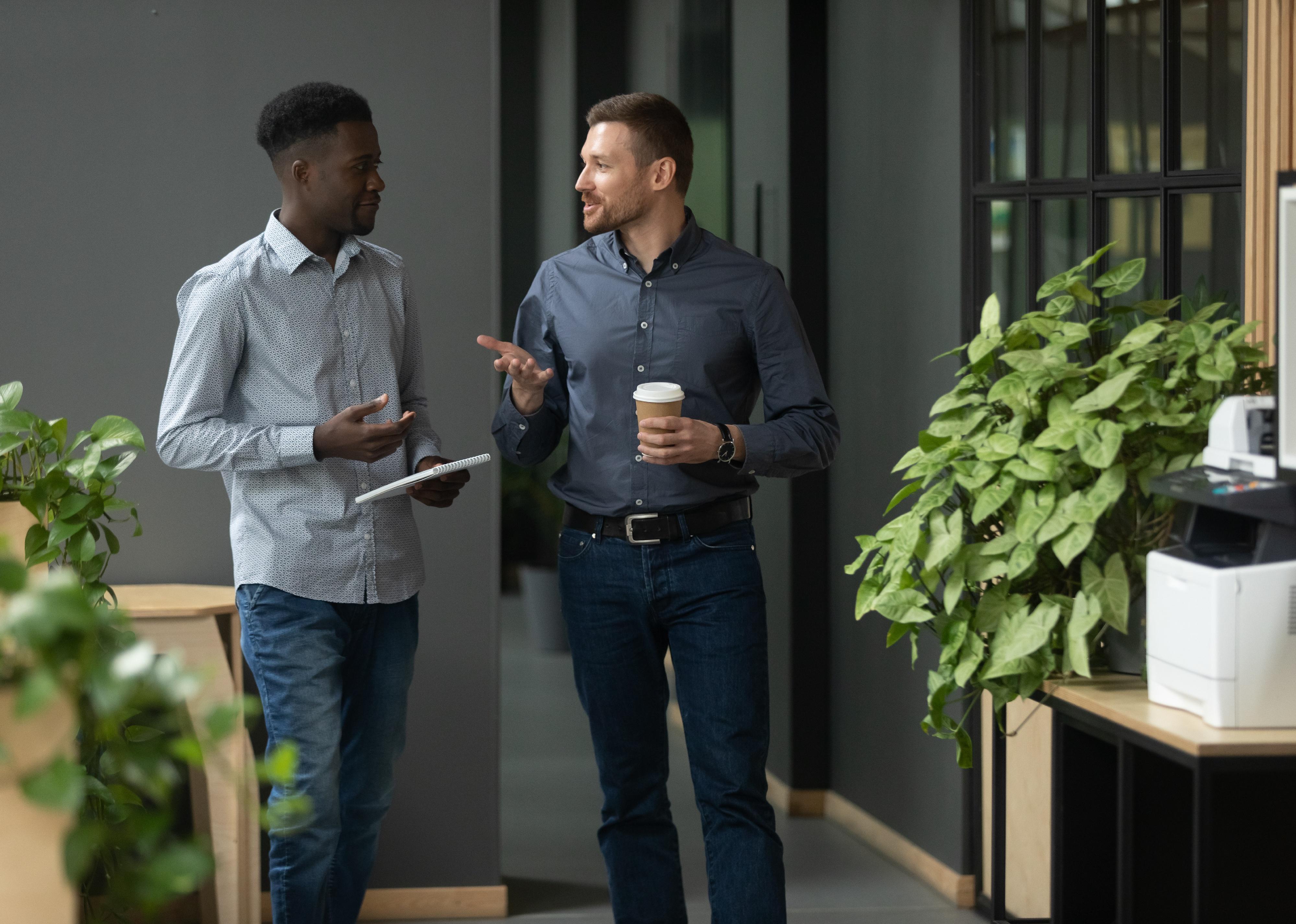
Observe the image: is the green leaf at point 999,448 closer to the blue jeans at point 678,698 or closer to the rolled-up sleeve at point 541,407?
the blue jeans at point 678,698

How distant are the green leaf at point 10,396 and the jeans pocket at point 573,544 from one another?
3.21 feet

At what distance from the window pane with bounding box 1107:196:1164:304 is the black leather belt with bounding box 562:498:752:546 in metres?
1.06

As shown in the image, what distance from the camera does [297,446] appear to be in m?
2.29

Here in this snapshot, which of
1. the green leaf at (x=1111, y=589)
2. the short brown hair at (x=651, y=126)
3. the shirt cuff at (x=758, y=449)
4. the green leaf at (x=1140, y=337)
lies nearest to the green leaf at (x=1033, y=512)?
the green leaf at (x=1111, y=589)

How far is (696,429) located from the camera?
2309 millimetres

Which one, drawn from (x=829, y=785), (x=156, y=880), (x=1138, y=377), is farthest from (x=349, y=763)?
(x=829, y=785)

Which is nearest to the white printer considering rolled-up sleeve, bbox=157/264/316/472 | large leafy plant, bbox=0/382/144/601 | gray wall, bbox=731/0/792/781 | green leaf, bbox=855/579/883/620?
green leaf, bbox=855/579/883/620

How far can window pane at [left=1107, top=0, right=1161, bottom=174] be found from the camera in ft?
9.27

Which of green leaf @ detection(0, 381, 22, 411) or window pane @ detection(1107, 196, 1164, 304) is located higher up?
window pane @ detection(1107, 196, 1164, 304)

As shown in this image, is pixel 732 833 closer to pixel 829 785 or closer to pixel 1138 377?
pixel 1138 377

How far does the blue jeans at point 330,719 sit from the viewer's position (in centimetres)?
231

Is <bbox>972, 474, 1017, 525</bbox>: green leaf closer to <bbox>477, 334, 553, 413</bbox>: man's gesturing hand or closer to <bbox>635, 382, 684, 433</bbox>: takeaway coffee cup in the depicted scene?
<bbox>635, 382, 684, 433</bbox>: takeaway coffee cup

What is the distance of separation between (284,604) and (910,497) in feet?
6.42

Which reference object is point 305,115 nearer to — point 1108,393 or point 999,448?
point 999,448
